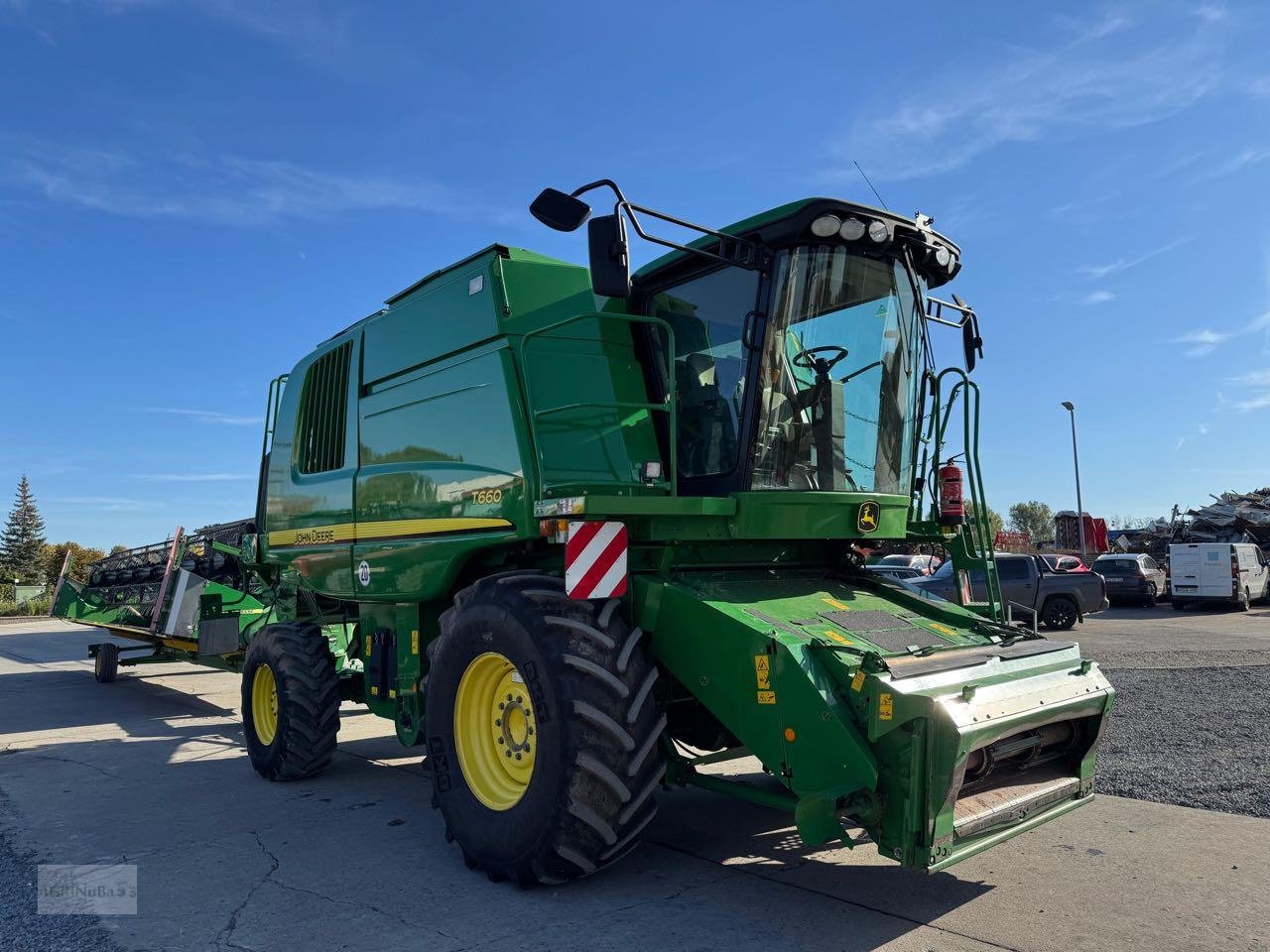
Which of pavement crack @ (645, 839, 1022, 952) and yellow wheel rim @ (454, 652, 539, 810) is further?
yellow wheel rim @ (454, 652, 539, 810)

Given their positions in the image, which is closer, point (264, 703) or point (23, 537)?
point (264, 703)

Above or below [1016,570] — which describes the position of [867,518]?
above

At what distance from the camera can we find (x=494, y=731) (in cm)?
483

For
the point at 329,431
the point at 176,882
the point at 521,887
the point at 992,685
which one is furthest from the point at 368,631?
the point at 992,685

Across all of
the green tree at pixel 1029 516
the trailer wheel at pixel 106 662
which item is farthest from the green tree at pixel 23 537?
the green tree at pixel 1029 516

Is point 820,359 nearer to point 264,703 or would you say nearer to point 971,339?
point 971,339

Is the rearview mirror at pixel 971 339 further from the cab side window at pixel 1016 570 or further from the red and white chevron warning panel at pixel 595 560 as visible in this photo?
the cab side window at pixel 1016 570

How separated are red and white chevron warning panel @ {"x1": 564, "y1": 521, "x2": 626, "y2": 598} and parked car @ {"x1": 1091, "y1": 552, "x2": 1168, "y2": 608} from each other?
2472 centimetres

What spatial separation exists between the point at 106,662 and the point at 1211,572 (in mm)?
25485

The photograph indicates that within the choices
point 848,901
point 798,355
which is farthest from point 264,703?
point 798,355

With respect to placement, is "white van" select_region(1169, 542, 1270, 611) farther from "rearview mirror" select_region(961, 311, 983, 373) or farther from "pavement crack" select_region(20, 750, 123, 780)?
"pavement crack" select_region(20, 750, 123, 780)

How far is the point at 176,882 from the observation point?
4.48 metres

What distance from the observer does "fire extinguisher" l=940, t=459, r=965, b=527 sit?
219 inches

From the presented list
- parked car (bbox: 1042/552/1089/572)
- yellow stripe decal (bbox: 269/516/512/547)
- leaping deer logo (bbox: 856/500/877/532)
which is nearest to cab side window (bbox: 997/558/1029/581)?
parked car (bbox: 1042/552/1089/572)
